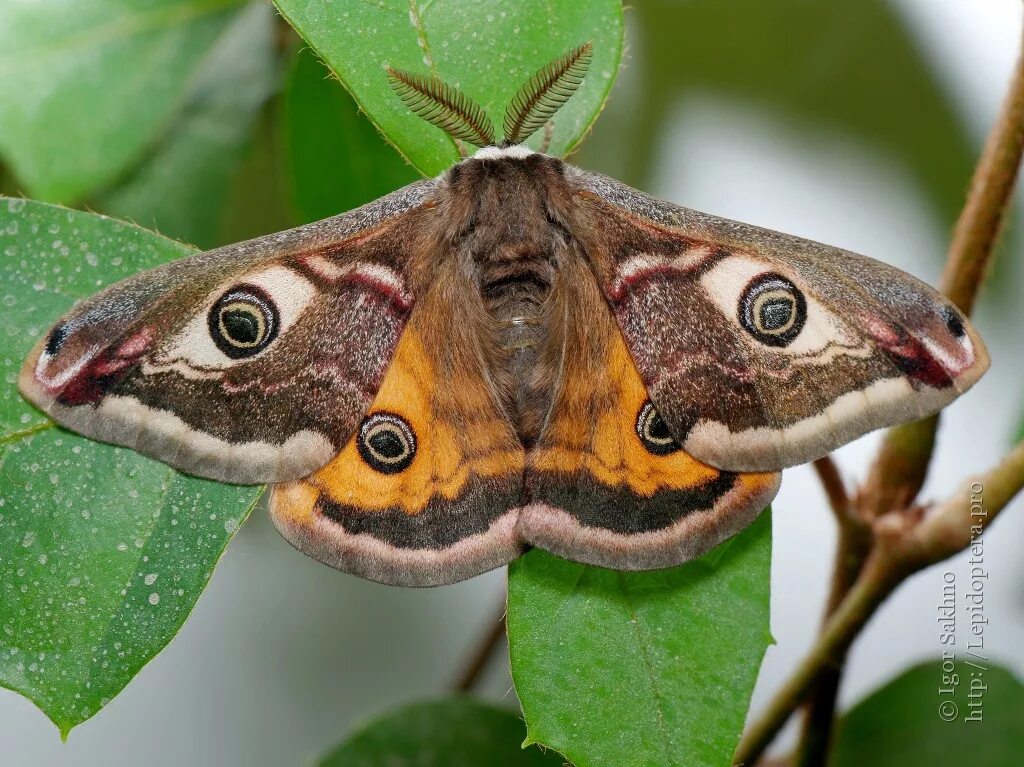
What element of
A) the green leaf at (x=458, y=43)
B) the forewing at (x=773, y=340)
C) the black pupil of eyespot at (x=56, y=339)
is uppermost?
the green leaf at (x=458, y=43)

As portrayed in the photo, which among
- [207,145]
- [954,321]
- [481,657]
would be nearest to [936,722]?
[481,657]

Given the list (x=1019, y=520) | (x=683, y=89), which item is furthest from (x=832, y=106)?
(x=1019, y=520)

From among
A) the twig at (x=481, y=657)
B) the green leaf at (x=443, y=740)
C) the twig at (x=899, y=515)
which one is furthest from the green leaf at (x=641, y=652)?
the twig at (x=481, y=657)

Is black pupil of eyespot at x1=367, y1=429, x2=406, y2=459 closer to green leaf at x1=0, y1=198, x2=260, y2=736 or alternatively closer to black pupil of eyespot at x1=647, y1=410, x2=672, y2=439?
green leaf at x1=0, y1=198, x2=260, y2=736

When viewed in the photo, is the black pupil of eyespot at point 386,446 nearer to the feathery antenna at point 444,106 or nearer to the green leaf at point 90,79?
the feathery antenna at point 444,106

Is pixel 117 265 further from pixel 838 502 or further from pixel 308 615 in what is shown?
pixel 308 615

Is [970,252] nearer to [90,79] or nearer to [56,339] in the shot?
[56,339]
